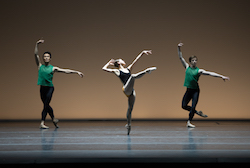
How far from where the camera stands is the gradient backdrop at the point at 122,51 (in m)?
7.18

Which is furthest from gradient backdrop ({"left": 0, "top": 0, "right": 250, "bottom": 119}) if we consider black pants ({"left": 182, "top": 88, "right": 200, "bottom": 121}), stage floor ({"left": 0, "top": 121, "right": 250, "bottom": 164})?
stage floor ({"left": 0, "top": 121, "right": 250, "bottom": 164})

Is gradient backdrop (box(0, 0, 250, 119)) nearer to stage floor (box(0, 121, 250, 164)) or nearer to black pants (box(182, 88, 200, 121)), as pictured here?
black pants (box(182, 88, 200, 121))

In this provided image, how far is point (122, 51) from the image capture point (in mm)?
7215

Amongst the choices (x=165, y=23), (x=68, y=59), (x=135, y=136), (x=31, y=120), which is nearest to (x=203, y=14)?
(x=165, y=23)

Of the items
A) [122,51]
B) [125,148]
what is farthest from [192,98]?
[125,148]

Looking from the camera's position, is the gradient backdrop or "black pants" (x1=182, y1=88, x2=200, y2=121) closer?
"black pants" (x1=182, y1=88, x2=200, y2=121)

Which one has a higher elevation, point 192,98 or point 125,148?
point 192,98

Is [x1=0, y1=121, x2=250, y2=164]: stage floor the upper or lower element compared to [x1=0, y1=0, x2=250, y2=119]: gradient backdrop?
lower

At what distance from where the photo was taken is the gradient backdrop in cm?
718

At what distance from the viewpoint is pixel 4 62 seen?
7266mm

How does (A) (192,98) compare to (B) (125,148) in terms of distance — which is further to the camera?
(A) (192,98)

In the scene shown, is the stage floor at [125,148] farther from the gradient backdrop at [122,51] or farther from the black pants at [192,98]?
the gradient backdrop at [122,51]

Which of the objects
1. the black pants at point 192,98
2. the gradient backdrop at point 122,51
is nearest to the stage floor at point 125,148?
the black pants at point 192,98

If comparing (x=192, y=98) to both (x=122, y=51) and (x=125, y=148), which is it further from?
(x=125, y=148)
